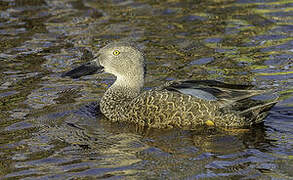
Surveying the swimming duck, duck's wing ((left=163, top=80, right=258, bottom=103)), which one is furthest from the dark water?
duck's wing ((left=163, top=80, right=258, bottom=103))

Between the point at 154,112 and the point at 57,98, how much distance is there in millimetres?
2077

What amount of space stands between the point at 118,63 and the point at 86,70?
51 cm

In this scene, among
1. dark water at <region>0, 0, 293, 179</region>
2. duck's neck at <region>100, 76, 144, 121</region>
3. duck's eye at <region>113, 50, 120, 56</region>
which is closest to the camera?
dark water at <region>0, 0, 293, 179</region>

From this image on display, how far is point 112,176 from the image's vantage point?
20.6 feet

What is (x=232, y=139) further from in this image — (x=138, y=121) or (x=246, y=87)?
(x=138, y=121)

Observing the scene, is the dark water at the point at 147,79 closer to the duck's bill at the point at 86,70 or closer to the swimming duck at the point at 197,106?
the swimming duck at the point at 197,106

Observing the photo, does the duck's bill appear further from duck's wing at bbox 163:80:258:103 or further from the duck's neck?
duck's wing at bbox 163:80:258:103

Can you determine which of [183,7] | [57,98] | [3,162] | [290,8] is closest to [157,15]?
[183,7]

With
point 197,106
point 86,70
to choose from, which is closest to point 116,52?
point 86,70

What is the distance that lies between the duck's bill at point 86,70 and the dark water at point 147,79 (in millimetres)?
454

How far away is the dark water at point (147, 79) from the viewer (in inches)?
258

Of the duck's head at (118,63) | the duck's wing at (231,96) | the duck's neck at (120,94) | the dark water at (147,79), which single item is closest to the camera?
the dark water at (147,79)

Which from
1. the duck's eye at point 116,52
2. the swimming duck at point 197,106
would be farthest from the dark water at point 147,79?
the duck's eye at point 116,52

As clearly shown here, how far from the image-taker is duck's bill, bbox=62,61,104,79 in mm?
8836
